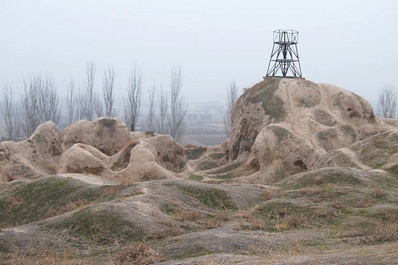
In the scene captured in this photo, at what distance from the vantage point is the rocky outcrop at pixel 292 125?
3386 cm

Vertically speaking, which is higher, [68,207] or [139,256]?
[139,256]

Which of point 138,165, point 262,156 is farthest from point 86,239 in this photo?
point 262,156

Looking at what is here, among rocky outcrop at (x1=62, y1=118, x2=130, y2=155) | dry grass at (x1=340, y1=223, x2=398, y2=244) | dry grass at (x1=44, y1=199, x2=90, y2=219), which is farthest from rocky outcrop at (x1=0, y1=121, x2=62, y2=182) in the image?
dry grass at (x1=340, y1=223, x2=398, y2=244)

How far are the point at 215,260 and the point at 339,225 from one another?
6487 millimetres

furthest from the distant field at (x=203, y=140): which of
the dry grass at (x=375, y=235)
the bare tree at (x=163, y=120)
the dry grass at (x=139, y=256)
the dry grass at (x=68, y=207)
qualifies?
the dry grass at (x=139, y=256)

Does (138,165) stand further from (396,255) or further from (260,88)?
(396,255)

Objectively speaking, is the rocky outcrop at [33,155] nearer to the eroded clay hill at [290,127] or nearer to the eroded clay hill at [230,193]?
the eroded clay hill at [230,193]

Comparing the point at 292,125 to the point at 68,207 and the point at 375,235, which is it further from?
the point at 375,235

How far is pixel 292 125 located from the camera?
3612cm

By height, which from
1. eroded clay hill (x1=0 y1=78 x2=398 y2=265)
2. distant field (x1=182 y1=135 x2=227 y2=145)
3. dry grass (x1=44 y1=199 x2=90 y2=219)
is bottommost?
distant field (x1=182 y1=135 x2=227 y2=145)

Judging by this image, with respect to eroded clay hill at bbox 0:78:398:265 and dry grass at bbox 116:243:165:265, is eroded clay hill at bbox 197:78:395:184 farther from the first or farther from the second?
dry grass at bbox 116:243:165:265

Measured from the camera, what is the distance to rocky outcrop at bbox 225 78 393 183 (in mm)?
33862

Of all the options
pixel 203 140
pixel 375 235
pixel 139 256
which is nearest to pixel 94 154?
pixel 139 256

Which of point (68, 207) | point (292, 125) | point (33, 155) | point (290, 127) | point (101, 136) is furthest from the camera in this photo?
point (101, 136)
